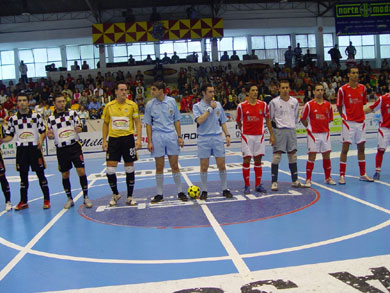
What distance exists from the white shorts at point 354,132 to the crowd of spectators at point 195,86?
37.9 feet

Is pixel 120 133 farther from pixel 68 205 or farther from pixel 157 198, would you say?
pixel 68 205

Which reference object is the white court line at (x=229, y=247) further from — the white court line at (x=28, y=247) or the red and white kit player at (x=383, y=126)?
the red and white kit player at (x=383, y=126)

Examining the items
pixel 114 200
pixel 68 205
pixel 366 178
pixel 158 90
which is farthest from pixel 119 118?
pixel 366 178

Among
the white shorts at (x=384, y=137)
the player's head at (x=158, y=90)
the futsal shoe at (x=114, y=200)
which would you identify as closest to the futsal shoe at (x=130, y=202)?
the futsal shoe at (x=114, y=200)

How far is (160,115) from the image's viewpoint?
23.0 ft

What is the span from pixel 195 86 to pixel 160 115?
51.9 feet

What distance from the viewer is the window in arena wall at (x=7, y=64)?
33219 mm

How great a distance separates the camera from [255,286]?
346 centimetres

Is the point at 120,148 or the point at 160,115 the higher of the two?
the point at 160,115

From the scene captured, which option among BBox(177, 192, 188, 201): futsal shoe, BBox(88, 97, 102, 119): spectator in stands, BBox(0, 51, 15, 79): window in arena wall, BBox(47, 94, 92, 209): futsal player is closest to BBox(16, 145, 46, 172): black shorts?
BBox(47, 94, 92, 209): futsal player

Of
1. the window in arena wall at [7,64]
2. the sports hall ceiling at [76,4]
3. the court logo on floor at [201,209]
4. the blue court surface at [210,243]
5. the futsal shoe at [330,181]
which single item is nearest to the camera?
the blue court surface at [210,243]

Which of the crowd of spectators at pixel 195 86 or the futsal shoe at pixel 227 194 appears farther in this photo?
the crowd of spectators at pixel 195 86

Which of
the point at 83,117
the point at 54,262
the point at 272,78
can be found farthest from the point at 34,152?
the point at 272,78

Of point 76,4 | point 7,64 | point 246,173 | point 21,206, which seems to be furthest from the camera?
A: point 7,64
